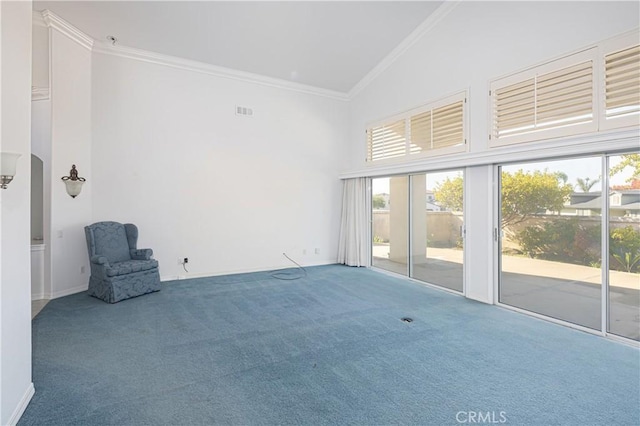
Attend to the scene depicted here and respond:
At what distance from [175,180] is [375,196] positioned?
4148mm

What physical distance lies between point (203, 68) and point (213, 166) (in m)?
1.85

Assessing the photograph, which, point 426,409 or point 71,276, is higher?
point 71,276

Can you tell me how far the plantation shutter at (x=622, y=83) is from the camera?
3211mm

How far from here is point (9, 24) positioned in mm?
2094

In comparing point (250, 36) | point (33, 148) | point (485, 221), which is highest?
point (250, 36)

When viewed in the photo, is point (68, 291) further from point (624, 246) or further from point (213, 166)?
point (624, 246)

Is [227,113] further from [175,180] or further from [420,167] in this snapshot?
[420,167]

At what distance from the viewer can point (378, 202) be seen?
23.3ft

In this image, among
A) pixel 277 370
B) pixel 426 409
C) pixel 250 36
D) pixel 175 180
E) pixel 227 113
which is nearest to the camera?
pixel 426 409

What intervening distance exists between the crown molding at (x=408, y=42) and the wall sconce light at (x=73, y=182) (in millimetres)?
5702

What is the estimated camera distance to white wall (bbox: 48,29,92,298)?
4746 millimetres

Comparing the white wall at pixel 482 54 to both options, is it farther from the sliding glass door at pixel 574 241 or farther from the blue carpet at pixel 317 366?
the blue carpet at pixel 317 366

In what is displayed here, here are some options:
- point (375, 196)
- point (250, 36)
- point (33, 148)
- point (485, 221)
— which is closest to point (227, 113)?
point (250, 36)

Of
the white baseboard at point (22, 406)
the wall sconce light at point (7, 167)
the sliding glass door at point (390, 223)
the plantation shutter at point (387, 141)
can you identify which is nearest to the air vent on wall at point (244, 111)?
the plantation shutter at point (387, 141)
